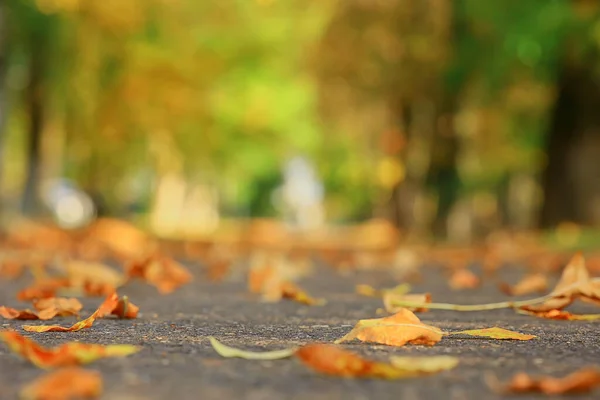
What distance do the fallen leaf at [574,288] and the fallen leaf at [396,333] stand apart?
3.98 feet

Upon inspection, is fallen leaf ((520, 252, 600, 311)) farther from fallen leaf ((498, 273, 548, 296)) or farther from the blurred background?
the blurred background

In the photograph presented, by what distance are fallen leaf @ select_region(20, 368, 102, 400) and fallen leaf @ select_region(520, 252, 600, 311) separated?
98.3 inches

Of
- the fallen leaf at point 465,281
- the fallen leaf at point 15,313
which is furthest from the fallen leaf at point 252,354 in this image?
the fallen leaf at point 465,281

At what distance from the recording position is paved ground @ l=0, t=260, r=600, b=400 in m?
2.17

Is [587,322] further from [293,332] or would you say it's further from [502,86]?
[502,86]

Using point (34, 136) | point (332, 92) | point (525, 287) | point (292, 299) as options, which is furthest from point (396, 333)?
point (332, 92)

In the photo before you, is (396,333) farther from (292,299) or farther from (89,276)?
→ (89,276)

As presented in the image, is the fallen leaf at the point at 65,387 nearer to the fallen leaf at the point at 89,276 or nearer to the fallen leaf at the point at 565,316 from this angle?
the fallen leaf at the point at 565,316

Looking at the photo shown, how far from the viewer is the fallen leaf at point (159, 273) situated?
5.53m

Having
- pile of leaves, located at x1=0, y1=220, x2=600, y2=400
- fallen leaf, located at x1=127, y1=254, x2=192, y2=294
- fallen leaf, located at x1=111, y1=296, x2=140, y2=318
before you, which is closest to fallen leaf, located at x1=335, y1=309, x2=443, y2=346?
pile of leaves, located at x1=0, y1=220, x2=600, y2=400

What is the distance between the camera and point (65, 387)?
1.97 m

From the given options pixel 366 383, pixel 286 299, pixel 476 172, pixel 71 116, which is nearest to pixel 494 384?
pixel 366 383

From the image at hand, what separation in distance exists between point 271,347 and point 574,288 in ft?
5.38

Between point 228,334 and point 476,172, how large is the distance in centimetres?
2692
